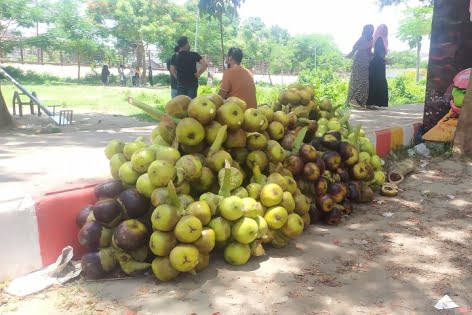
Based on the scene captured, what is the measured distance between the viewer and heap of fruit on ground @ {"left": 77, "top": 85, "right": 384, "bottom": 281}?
2822 millimetres

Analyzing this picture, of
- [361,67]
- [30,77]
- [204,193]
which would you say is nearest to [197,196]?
[204,193]

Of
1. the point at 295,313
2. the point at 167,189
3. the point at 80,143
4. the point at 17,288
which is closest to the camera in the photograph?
the point at 295,313

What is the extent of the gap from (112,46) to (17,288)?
37937mm

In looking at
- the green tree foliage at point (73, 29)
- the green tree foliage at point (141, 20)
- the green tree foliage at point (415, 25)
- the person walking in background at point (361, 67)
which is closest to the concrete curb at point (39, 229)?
the person walking in background at point (361, 67)

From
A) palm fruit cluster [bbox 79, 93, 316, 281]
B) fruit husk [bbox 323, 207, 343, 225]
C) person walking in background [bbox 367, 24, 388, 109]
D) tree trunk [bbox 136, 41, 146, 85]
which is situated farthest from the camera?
tree trunk [bbox 136, 41, 146, 85]

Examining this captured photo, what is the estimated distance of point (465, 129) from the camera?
5.99 meters

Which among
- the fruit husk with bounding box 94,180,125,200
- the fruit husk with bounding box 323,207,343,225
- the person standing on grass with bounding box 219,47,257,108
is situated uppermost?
the person standing on grass with bounding box 219,47,257,108

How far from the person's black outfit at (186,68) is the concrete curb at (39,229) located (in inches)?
203

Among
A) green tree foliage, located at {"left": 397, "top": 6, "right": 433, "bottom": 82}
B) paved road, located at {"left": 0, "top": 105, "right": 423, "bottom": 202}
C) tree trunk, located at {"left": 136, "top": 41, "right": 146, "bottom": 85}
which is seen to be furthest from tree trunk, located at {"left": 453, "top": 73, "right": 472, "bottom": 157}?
tree trunk, located at {"left": 136, "top": 41, "right": 146, "bottom": 85}

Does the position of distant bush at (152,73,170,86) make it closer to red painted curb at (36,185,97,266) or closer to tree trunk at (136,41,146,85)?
tree trunk at (136,41,146,85)

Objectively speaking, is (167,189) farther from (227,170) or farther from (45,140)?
(45,140)

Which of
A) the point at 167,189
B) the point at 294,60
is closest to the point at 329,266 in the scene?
the point at 167,189

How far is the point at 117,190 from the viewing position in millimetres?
3146

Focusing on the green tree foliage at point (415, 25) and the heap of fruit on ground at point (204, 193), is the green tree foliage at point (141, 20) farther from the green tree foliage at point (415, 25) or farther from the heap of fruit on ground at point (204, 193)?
the heap of fruit on ground at point (204, 193)
